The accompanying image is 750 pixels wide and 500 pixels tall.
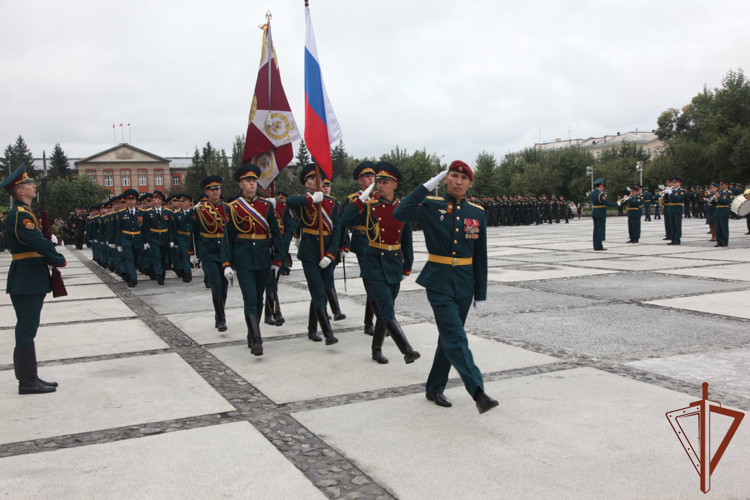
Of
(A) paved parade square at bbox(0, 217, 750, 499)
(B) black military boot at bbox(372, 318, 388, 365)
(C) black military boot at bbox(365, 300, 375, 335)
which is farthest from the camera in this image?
(C) black military boot at bbox(365, 300, 375, 335)

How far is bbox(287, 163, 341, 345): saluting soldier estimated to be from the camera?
7.14 metres

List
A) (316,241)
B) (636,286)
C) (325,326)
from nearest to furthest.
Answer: (325,326), (316,241), (636,286)

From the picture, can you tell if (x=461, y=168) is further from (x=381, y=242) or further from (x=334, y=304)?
(x=334, y=304)

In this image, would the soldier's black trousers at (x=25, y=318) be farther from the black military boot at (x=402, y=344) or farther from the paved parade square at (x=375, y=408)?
the black military boot at (x=402, y=344)

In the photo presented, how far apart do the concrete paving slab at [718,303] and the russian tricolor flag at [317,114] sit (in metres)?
4.92

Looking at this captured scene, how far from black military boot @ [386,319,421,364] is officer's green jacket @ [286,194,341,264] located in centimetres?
168

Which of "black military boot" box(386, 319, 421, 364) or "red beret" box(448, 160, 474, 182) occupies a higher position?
"red beret" box(448, 160, 474, 182)

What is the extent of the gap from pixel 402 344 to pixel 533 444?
1.93 metres

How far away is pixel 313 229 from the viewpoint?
24.8 feet

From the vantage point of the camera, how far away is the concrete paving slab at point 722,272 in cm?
1147

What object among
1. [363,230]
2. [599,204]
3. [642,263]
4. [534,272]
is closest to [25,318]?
[363,230]

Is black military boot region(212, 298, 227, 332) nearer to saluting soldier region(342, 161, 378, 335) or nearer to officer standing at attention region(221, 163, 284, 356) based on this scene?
officer standing at attention region(221, 163, 284, 356)

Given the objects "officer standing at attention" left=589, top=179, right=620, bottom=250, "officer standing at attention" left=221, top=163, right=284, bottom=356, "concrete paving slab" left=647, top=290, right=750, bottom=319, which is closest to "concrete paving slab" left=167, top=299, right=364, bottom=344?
"officer standing at attention" left=221, top=163, right=284, bottom=356

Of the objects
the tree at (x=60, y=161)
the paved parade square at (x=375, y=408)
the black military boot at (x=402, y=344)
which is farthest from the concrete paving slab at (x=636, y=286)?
the tree at (x=60, y=161)
